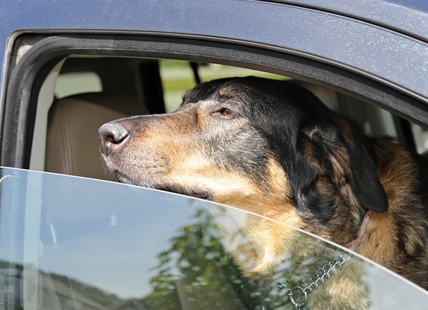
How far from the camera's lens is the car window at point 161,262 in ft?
4.39

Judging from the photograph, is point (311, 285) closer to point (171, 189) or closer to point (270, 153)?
point (171, 189)

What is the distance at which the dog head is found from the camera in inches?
93.0

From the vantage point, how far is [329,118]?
8.57 feet

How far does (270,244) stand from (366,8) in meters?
0.65

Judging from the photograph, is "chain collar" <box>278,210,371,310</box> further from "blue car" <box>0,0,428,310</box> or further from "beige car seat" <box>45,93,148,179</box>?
"beige car seat" <box>45,93,148,179</box>

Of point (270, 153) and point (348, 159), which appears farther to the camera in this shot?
point (270, 153)

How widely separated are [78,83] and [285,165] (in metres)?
1.84

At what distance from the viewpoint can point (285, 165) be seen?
8.26 ft

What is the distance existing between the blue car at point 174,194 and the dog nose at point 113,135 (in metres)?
0.36

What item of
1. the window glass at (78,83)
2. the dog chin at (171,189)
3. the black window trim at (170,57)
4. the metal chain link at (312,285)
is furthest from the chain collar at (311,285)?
the window glass at (78,83)

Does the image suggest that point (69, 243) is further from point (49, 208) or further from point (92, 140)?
point (92, 140)

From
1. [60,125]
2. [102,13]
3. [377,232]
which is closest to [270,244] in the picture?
[102,13]

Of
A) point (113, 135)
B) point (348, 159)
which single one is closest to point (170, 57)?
point (113, 135)

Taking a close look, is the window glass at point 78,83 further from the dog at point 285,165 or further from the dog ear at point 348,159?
the dog ear at point 348,159
